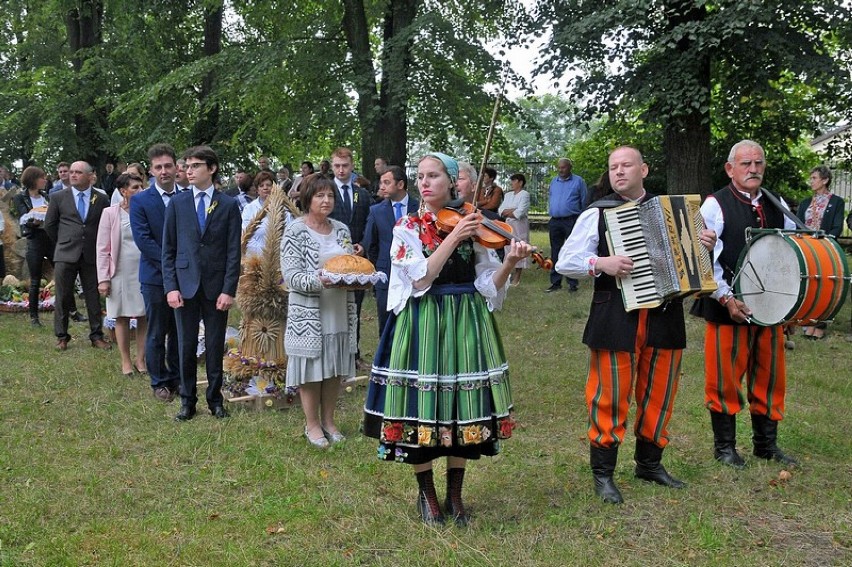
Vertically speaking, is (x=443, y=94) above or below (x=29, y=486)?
above

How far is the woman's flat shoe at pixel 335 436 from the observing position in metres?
6.25

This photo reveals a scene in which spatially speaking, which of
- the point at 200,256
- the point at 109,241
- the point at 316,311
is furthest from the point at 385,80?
the point at 316,311

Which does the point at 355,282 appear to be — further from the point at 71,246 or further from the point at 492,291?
the point at 71,246

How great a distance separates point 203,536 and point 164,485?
37.9 inches

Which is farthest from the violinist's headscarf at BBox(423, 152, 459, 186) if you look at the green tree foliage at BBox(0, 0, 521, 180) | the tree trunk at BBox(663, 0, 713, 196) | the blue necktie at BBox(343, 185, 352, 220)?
the green tree foliage at BBox(0, 0, 521, 180)

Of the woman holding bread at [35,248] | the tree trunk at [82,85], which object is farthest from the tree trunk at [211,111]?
the woman holding bread at [35,248]

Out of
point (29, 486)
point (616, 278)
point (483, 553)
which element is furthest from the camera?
point (29, 486)

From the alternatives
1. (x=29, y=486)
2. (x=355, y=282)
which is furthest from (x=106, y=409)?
(x=355, y=282)

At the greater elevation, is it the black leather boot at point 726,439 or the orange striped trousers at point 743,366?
the orange striped trousers at point 743,366

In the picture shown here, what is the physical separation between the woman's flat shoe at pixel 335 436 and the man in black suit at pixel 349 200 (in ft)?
6.77

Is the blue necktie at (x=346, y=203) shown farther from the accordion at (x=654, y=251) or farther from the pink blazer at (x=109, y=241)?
the accordion at (x=654, y=251)

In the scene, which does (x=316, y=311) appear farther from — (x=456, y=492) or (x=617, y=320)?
(x=617, y=320)

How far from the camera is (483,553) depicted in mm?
4250

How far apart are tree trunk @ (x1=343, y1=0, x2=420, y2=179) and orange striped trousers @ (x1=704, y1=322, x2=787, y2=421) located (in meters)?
9.91
